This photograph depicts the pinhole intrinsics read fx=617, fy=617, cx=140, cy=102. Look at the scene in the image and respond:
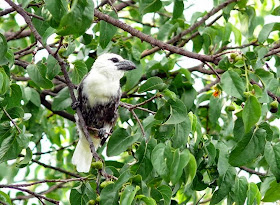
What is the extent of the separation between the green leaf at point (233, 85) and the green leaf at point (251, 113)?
17cm

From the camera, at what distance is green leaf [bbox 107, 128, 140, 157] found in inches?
124

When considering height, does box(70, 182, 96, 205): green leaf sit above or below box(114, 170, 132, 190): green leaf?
below

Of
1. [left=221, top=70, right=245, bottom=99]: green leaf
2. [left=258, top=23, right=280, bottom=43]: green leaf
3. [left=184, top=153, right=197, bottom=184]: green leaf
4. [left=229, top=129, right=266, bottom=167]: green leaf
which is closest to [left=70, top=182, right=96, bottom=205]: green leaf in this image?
[left=184, top=153, right=197, bottom=184]: green leaf

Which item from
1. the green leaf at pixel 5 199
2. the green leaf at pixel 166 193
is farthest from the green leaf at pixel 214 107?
the green leaf at pixel 5 199

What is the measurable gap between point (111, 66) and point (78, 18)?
2.20m

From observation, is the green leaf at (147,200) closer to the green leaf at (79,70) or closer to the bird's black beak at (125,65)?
the green leaf at (79,70)

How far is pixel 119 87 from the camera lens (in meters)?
4.63

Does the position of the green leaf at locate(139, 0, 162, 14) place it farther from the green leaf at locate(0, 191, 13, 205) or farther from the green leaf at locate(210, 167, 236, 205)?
the green leaf at locate(0, 191, 13, 205)

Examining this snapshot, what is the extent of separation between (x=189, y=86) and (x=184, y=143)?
108cm

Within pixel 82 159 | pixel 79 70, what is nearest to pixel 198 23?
pixel 79 70

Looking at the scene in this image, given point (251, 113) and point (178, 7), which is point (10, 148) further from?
point (178, 7)

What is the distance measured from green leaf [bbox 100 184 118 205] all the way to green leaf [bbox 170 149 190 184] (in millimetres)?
274

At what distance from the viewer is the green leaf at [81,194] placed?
3.09 meters

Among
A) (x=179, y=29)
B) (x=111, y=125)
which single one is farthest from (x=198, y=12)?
(x=111, y=125)
